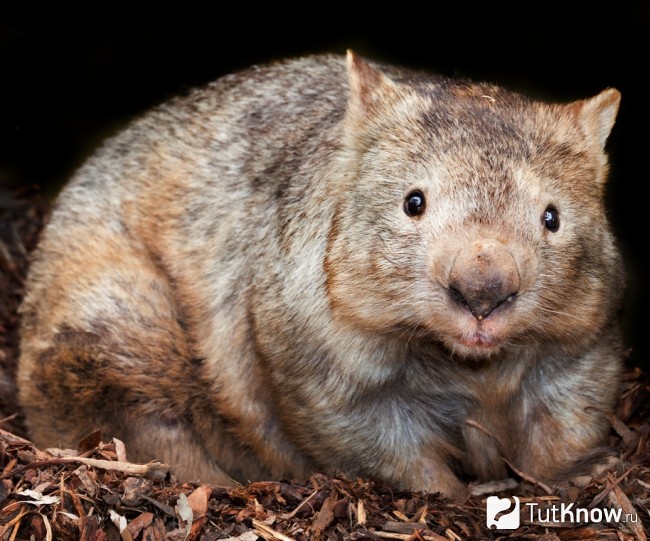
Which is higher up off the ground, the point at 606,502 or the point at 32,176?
Answer: the point at 32,176

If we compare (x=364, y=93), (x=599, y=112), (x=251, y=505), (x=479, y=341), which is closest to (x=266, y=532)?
(x=251, y=505)

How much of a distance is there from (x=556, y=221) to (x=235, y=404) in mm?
2542

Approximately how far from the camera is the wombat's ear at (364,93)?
5895 mm

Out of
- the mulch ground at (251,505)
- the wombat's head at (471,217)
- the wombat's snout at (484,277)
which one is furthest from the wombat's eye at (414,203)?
the mulch ground at (251,505)

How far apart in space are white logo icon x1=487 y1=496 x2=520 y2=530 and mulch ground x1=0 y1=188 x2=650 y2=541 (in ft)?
0.13

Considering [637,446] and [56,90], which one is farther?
[56,90]

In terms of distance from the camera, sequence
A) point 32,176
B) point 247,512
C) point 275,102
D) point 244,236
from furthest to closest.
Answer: point 32,176
point 275,102
point 244,236
point 247,512

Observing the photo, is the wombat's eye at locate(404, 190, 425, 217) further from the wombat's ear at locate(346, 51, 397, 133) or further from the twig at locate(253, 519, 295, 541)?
the twig at locate(253, 519, 295, 541)

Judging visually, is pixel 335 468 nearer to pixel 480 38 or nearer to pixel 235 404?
pixel 235 404

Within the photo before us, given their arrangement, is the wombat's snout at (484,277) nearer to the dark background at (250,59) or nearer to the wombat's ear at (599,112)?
the wombat's ear at (599,112)

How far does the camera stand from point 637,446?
265 inches

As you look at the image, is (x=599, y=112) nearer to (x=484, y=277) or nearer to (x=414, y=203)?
(x=414, y=203)

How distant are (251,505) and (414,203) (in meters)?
1.90

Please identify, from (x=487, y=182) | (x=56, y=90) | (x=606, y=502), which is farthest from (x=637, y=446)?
(x=56, y=90)
